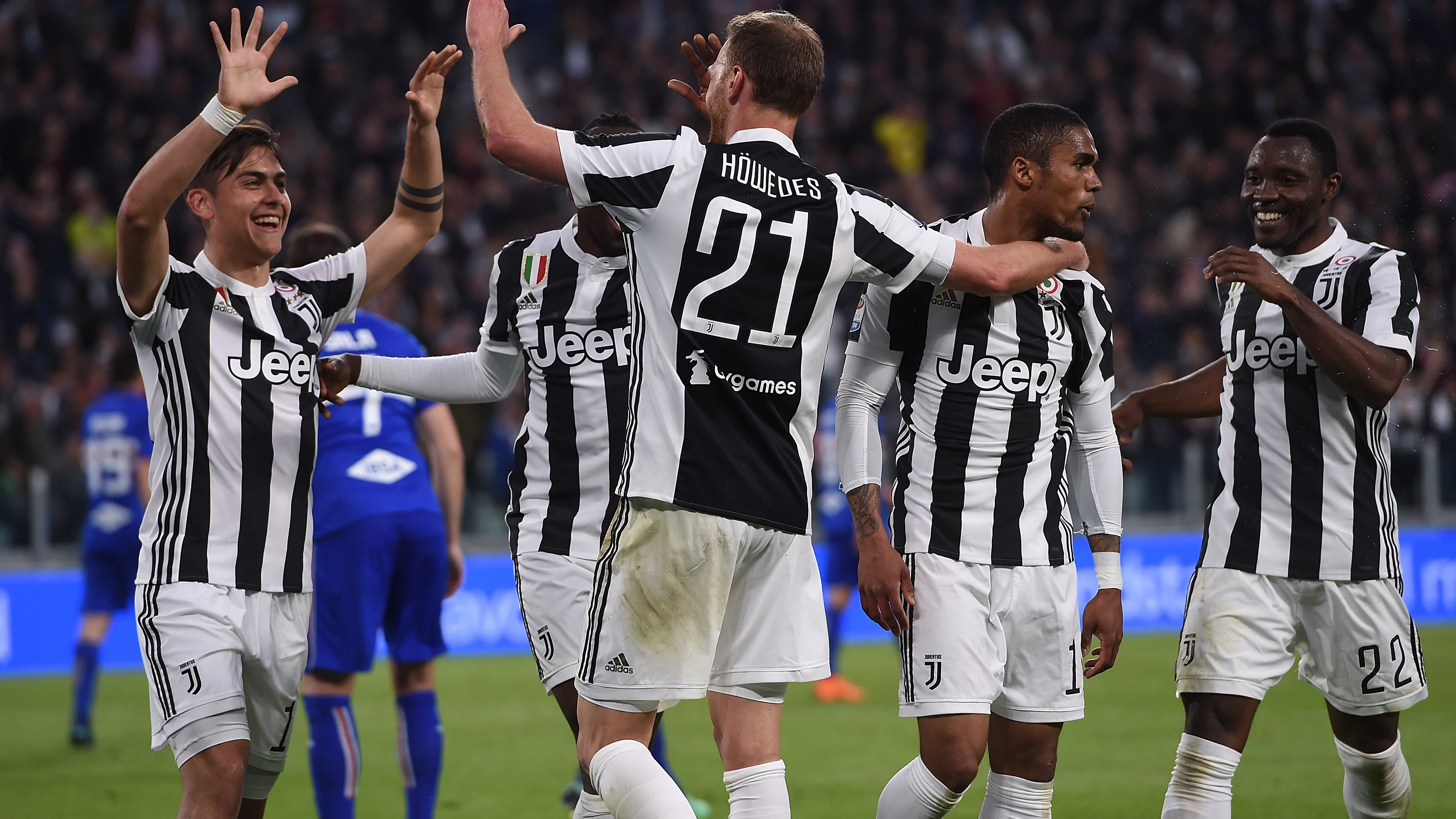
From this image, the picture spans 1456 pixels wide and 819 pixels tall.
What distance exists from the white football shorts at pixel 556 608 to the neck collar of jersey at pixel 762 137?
163 centimetres

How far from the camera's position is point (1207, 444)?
14.5 meters

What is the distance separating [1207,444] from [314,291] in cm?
1147

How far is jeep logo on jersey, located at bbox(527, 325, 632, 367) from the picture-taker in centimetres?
487

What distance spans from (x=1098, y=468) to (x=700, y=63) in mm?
1674

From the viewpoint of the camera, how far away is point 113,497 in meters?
9.33

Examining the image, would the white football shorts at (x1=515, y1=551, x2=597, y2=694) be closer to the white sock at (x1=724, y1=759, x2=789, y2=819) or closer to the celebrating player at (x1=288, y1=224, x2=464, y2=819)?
the celebrating player at (x1=288, y1=224, x2=464, y2=819)

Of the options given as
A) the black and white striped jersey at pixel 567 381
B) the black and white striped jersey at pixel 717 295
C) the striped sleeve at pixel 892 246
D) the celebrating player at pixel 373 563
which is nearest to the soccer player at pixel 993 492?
the striped sleeve at pixel 892 246

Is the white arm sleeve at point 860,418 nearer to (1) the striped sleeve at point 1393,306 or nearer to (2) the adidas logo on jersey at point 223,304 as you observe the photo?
(1) the striped sleeve at point 1393,306

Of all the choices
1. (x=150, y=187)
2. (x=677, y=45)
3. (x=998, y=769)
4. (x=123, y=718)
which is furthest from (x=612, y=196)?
(x=677, y=45)

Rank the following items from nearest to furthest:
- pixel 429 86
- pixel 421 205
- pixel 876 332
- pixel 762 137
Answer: pixel 762 137 < pixel 876 332 < pixel 429 86 < pixel 421 205

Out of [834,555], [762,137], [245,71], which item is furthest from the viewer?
[834,555]

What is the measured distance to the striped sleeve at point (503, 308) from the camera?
4887 millimetres

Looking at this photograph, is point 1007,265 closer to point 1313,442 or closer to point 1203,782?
point 1313,442

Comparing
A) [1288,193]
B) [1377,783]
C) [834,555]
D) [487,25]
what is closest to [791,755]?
[834,555]
